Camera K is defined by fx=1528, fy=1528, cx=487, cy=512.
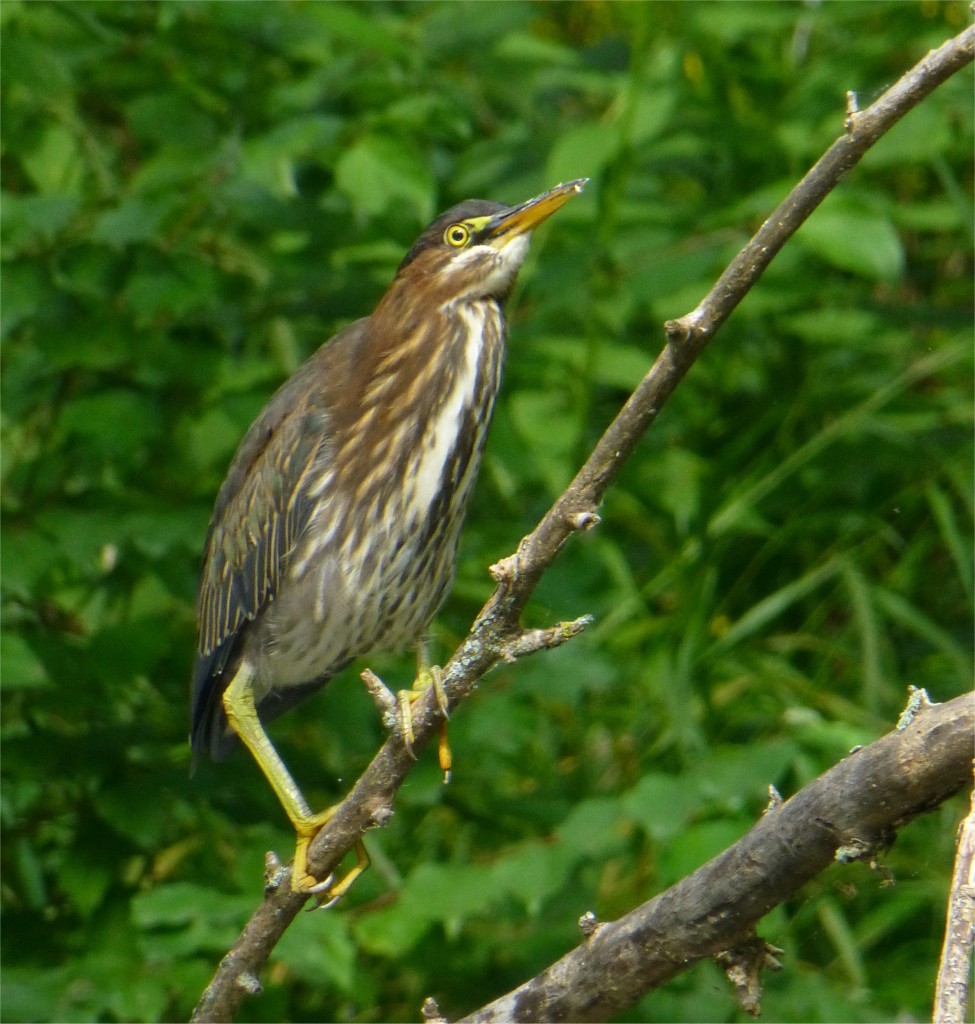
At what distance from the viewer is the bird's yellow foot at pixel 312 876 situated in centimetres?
235

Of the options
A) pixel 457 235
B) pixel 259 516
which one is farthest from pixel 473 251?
pixel 259 516

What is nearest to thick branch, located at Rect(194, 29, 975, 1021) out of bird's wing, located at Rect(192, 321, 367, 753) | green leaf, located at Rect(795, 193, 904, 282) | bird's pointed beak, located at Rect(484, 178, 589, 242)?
bird's wing, located at Rect(192, 321, 367, 753)

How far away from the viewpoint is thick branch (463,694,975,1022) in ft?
5.49

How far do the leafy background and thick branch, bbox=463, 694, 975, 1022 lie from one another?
73cm

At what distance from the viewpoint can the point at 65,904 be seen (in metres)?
3.44

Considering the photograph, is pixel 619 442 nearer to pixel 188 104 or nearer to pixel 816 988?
pixel 816 988

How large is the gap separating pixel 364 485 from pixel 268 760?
1.91 feet

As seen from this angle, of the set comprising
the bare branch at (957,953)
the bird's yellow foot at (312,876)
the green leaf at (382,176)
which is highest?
the green leaf at (382,176)

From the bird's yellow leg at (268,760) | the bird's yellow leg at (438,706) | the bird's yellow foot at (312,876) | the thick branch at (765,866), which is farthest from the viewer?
the bird's yellow leg at (268,760)

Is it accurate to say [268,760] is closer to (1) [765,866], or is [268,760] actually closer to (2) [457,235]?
(2) [457,235]

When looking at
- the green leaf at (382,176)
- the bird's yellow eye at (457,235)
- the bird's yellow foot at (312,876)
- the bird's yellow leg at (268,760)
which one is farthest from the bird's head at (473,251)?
the bird's yellow foot at (312,876)

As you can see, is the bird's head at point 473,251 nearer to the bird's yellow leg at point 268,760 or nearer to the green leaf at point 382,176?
the green leaf at point 382,176

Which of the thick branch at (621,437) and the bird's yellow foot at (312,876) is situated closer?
the thick branch at (621,437)

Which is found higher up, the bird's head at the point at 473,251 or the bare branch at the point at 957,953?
the bird's head at the point at 473,251
